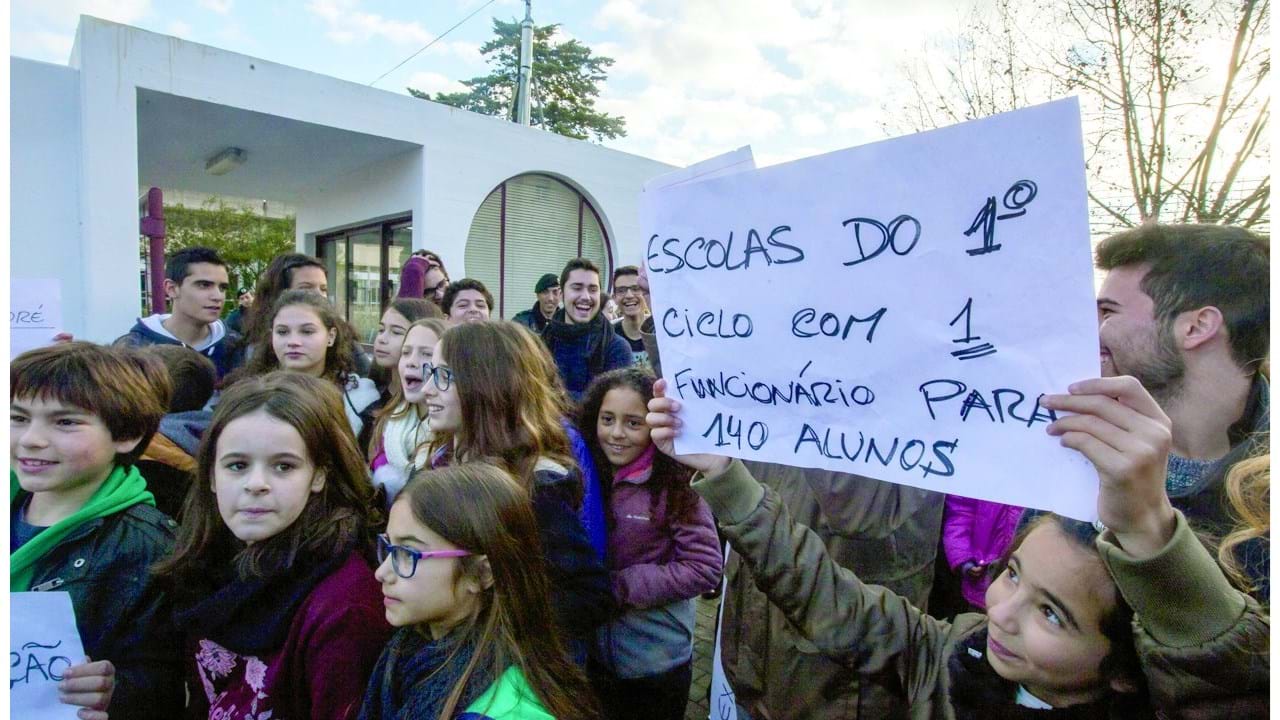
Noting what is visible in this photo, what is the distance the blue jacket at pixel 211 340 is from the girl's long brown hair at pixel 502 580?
8.52ft

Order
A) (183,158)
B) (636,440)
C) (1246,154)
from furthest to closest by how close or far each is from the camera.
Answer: (183,158) < (1246,154) < (636,440)

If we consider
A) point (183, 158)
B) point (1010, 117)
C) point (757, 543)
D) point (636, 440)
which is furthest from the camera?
point (183, 158)

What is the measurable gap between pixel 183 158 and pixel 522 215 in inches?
162

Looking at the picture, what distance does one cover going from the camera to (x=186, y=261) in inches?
141

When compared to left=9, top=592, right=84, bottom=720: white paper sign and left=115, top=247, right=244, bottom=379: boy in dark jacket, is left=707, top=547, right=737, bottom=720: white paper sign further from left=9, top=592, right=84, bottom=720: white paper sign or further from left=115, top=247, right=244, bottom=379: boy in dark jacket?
left=115, top=247, right=244, bottom=379: boy in dark jacket

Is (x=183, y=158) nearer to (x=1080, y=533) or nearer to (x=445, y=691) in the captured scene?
(x=445, y=691)

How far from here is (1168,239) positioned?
56.9 inches

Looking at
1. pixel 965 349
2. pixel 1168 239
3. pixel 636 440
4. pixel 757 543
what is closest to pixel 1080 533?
pixel 965 349

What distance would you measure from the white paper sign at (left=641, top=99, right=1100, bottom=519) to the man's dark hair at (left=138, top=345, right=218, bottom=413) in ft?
6.39

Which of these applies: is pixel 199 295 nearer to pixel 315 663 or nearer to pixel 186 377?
pixel 186 377

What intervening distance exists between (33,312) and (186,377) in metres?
0.95

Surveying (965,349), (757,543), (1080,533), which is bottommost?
(757,543)

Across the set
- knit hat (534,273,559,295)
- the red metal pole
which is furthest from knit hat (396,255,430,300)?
the red metal pole

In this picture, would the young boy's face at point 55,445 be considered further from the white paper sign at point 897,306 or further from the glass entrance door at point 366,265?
the glass entrance door at point 366,265
